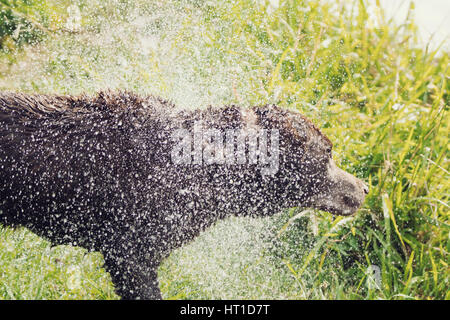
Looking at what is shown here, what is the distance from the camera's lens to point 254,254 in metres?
3.38

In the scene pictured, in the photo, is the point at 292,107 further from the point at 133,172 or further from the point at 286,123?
the point at 133,172

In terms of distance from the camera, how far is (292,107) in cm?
394

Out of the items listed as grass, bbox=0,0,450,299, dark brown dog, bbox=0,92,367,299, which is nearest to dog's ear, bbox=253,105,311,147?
dark brown dog, bbox=0,92,367,299

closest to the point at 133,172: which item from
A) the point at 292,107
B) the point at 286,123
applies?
the point at 286,123

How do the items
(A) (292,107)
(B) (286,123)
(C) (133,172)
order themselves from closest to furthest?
(C) (133,172)
(B) (286,123)
(A) (292,107)

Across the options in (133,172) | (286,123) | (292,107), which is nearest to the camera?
(133,172)

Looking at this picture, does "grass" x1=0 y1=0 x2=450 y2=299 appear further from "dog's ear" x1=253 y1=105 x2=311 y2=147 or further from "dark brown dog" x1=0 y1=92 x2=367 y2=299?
"dog's ear" x1=253 y1=105 x2=311 y2=147

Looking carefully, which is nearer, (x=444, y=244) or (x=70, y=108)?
(x=70, y=108)

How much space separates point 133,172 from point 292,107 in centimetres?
205

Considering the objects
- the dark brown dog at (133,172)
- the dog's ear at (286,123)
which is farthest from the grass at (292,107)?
the dog's ear at (286,123)
